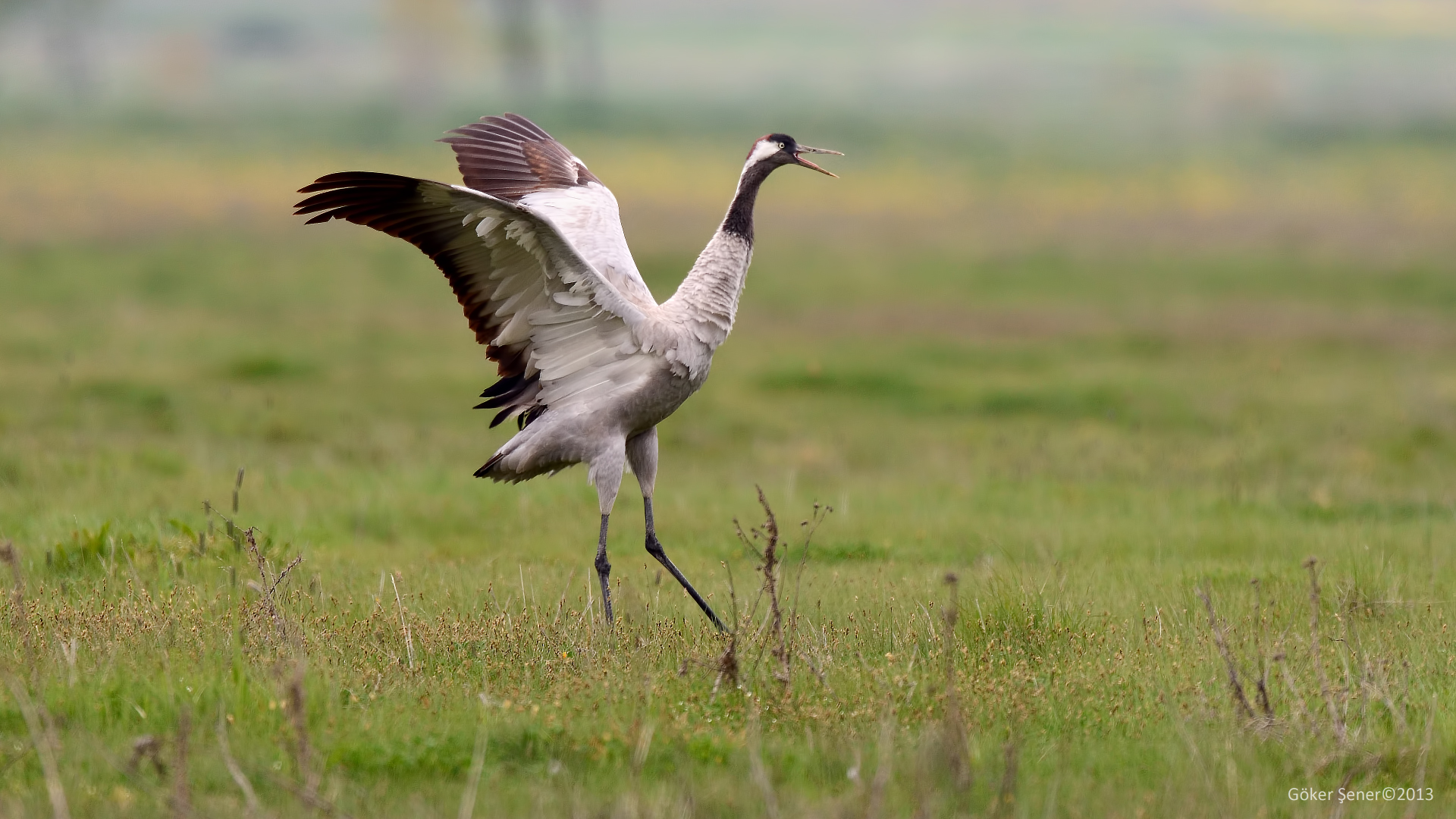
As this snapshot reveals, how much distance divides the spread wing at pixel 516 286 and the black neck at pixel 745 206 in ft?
1.99

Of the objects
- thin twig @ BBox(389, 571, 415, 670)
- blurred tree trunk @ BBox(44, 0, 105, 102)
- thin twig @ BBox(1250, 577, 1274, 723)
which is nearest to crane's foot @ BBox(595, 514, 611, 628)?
thin twig @ BBox(389, 571, 415, 670)

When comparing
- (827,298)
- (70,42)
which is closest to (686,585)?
(827,298)

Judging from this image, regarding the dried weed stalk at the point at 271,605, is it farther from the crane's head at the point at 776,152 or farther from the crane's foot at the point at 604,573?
the crane's head at the point at 776,152

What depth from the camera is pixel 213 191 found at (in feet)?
123

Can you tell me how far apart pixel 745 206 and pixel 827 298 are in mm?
16223

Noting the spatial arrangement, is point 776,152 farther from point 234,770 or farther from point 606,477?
point 234,770

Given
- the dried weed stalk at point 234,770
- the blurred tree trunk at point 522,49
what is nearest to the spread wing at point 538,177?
the dried weed stalk at point 234,770

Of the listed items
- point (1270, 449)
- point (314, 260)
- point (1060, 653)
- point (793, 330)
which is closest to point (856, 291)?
point (793, 330)

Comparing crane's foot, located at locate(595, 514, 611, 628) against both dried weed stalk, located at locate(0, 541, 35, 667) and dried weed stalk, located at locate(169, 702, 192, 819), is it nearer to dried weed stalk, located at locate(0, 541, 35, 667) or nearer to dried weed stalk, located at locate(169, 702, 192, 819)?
dried weed stalk, located at locate(0, 541, 35, 667)

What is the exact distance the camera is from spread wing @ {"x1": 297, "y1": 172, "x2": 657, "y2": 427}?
590 cm

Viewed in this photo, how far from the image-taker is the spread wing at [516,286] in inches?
232

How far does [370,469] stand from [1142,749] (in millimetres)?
6873

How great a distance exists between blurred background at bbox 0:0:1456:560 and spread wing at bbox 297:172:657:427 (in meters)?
1.88

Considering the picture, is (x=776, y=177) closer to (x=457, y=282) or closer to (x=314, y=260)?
(x=314, y=260)
